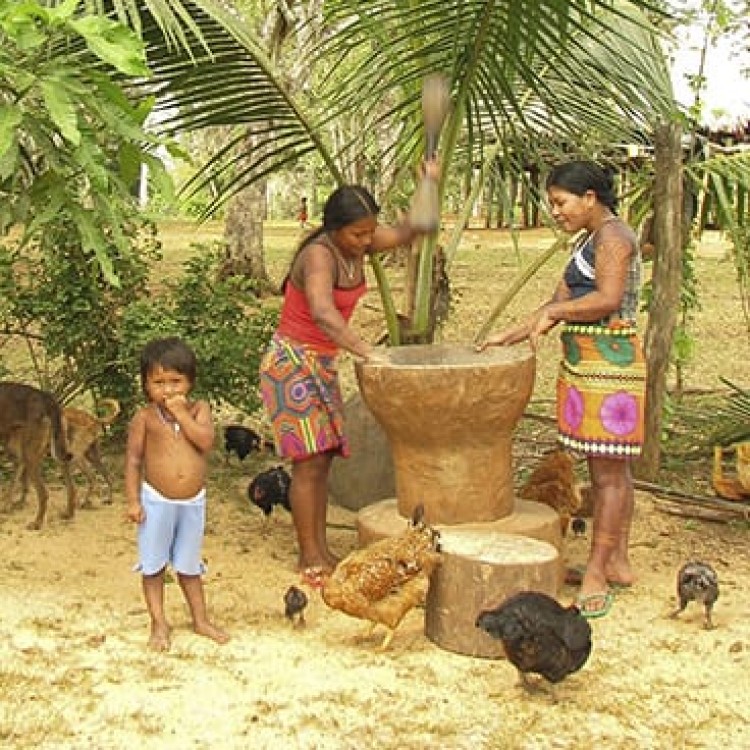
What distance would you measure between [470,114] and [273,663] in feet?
8.20

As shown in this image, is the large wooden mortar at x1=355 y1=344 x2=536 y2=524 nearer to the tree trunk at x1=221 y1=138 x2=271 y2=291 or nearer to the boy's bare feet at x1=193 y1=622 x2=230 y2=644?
the boy's bare feet at x1=193 y1=622 x2=230 y2=644

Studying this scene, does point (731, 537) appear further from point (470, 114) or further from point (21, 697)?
point (21, 697)

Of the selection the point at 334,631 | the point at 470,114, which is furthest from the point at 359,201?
the point at 334,631

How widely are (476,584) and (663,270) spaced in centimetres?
252

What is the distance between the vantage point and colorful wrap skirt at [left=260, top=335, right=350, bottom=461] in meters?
4.89

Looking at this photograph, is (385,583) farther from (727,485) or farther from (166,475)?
(727,485)

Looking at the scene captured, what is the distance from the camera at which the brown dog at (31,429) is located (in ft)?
18.1

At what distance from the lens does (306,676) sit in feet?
12.9

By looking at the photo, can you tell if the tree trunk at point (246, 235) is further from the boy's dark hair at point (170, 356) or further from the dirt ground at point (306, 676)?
the boy's dark hair at point (170, 356)

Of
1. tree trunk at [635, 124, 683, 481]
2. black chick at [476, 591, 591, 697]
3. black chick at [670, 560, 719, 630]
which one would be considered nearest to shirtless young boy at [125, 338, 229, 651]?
black chick at [476, 591, 591, 697]

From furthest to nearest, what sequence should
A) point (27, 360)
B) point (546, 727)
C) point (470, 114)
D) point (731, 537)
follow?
1. point (27, 360)
2. point (731, 537)
3. point (470, 114)
4. point (546, 727)

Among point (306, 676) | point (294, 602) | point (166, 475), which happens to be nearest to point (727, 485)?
point (294, 602)

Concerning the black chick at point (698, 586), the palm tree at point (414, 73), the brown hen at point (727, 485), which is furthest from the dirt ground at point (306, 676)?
the palm tree at point (414, 73)

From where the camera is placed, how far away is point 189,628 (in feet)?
14.2
